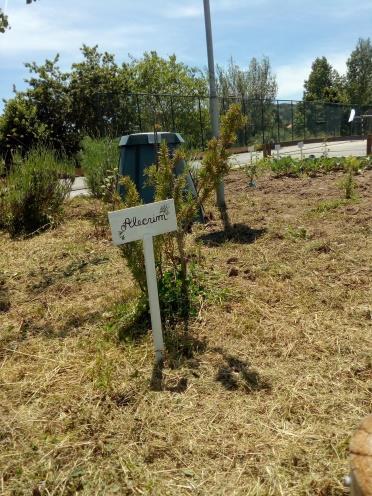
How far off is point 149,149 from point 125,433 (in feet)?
13.6

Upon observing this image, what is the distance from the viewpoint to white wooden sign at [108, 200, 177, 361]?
2400 millimetres

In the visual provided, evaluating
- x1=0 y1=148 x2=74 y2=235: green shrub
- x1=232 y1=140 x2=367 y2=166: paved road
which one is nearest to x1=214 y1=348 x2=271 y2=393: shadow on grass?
x1=0 y1=148 x2=74 y2=235: green shrub

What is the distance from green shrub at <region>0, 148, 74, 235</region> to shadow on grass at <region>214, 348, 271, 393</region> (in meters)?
4.35

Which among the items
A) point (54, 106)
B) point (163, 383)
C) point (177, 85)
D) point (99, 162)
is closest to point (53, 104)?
point (54, 106)

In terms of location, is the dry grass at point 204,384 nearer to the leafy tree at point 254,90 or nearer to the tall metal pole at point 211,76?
the tall metal pole at point 211,76

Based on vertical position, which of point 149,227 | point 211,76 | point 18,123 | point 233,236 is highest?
point 18,123

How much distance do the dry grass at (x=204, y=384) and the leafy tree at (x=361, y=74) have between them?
45.6 meters

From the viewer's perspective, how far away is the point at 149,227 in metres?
2.49

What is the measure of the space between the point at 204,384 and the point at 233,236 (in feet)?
9.01

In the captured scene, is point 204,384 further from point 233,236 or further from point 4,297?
point 233,236

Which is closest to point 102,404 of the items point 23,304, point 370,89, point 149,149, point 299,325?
point 299,325

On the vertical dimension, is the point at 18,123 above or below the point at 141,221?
above

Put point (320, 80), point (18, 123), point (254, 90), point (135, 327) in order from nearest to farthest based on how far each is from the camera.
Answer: point (135, 327), point (18, 123), point (254, 90), point (320, 80)

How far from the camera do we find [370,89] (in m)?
45.1
